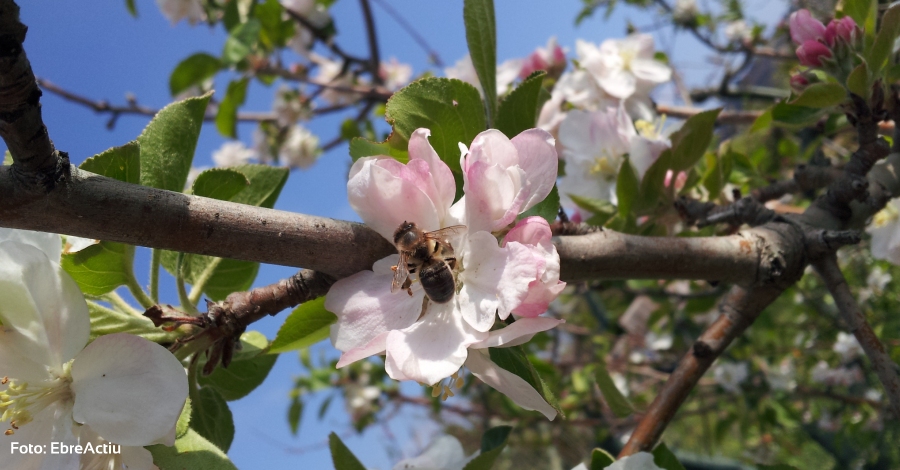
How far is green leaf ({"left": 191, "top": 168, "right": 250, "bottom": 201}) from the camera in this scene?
66 centimetres

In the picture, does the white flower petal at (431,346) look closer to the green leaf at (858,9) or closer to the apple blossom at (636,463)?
the apple blossom at (636,463)

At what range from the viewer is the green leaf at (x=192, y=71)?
233 cm

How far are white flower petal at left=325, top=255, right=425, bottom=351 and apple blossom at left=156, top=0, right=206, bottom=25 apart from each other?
2.48m

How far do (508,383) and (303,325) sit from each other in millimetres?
248

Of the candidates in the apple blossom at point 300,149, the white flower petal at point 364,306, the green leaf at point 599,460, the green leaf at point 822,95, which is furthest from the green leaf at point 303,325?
the apple blossom at point 300,149

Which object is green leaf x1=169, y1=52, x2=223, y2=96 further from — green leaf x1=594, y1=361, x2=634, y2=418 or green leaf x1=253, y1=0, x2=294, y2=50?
green leaf x1=594, y1=361, x2=634, y2=418

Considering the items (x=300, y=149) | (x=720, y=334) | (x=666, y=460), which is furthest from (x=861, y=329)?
(x=300, y=149)

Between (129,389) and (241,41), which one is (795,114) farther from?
(241,41)

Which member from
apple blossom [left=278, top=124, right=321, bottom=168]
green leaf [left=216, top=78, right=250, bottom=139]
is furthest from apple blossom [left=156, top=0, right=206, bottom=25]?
apple blossom [left=278, top=124, right=321, bottom=168]

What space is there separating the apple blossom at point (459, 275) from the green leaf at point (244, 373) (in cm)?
26

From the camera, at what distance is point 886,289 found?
2.41 metres

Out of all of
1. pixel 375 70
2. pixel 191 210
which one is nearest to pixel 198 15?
pixel 375 70

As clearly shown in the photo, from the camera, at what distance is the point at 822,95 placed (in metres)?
0.87

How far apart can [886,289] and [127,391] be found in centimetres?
281
